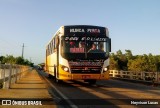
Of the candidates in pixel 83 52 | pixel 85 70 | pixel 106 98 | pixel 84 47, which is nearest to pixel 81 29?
pixel 84 47

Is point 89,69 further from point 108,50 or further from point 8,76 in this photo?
point 8,76

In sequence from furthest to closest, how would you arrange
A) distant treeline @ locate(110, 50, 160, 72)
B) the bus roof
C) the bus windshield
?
distant treeline @ locate(110, 50, 160, 72) < the bus roof < the bus windshield

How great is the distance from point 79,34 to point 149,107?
11.1 m

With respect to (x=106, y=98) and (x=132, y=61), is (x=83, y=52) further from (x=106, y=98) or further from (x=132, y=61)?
(x=132, y=61)

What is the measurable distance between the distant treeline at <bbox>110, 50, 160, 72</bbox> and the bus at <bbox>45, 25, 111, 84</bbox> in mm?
94337

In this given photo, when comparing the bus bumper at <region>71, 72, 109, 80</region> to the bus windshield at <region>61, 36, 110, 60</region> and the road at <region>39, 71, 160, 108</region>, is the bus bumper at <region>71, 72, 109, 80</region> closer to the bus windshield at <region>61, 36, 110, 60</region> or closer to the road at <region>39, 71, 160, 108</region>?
the bus windshield at <region>61, 36, 110, 60</region>

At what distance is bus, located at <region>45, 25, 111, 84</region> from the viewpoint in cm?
2191

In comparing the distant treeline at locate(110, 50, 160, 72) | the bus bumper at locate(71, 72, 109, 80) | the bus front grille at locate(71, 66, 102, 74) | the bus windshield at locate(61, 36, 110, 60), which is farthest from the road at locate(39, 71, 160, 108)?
the distant treeline at locate(110, 50, 160, 72)

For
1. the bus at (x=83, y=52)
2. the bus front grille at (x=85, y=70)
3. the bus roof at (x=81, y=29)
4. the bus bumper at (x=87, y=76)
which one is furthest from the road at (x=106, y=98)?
the bus roof at (x=81, y=29)

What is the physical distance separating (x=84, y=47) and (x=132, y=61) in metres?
109

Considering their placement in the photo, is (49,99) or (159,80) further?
(159,80)

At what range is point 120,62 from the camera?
518 ft

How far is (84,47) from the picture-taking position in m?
22.2

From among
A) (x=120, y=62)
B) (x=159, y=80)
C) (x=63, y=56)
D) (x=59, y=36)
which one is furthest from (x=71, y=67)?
(x=120, y=62)
